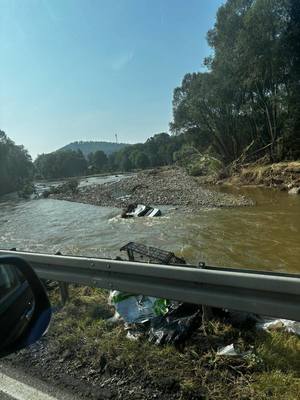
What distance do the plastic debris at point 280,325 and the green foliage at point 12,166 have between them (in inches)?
2360

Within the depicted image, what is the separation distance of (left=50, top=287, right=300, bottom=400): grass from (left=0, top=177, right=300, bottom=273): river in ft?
16.0

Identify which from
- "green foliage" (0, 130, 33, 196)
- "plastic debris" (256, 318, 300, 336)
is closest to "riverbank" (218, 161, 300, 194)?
"plastic debris" (256, 318, 300, 336)

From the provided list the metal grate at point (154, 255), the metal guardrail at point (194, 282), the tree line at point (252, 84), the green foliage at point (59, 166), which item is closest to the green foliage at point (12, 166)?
the tree line at point (252, 84)

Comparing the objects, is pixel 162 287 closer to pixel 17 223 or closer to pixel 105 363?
pixel 105 363

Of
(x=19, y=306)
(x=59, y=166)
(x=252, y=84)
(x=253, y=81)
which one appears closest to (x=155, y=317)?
(x=19, y=306)

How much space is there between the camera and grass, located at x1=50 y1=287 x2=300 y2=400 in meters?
2.43

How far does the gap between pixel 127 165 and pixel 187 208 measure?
111 metres

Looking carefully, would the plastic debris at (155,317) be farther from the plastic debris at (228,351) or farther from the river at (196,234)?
the river at (196,234)

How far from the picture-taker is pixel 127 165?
128 metres

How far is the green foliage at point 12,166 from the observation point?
65.3 metres

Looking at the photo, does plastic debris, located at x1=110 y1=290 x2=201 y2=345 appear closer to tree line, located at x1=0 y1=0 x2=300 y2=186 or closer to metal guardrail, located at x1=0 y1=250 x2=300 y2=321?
metal guardrail, located at x1=0 y1=250 x2=300 y2=321

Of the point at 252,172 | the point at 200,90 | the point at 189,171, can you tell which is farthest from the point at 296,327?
the point at 189,171

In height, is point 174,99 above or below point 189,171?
above

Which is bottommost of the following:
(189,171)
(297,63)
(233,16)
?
(189,171)
